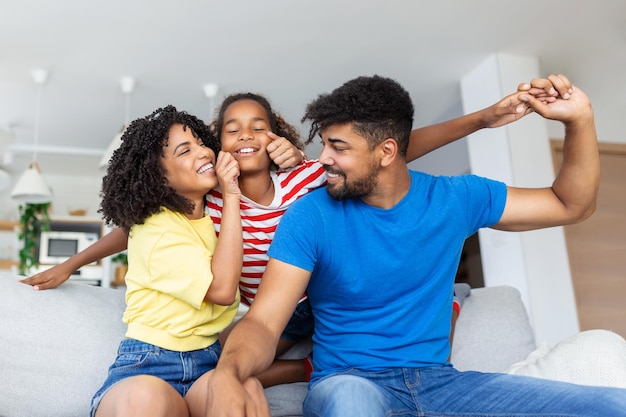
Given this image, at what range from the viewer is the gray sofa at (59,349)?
1.61m

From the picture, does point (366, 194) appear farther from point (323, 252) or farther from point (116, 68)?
point (116, 68)

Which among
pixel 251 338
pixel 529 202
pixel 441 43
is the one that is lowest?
pixel 251 338

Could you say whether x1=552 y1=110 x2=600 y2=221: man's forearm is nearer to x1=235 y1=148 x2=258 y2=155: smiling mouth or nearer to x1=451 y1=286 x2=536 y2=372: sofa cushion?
x1=451 y1=286 x2=536 y2=372: sofa cushion

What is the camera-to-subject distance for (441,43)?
13.8ft

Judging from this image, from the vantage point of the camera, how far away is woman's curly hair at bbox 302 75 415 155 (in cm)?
157

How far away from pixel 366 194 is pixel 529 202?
1.41ft

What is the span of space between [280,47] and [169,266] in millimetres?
3095

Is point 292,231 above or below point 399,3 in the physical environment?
below

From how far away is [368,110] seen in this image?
1.57 m

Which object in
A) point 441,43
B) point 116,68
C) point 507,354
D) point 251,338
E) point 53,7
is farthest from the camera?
point 116,68

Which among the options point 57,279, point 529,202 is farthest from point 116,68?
point 529,202

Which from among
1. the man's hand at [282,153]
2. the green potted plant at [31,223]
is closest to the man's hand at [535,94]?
the man's hand at [282,153]

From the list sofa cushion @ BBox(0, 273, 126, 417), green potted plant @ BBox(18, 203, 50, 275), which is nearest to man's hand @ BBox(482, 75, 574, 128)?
sofa cushion @ BBox(0, 273, 126, 417)

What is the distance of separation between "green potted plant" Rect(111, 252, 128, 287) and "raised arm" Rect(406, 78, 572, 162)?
18.2 ft
